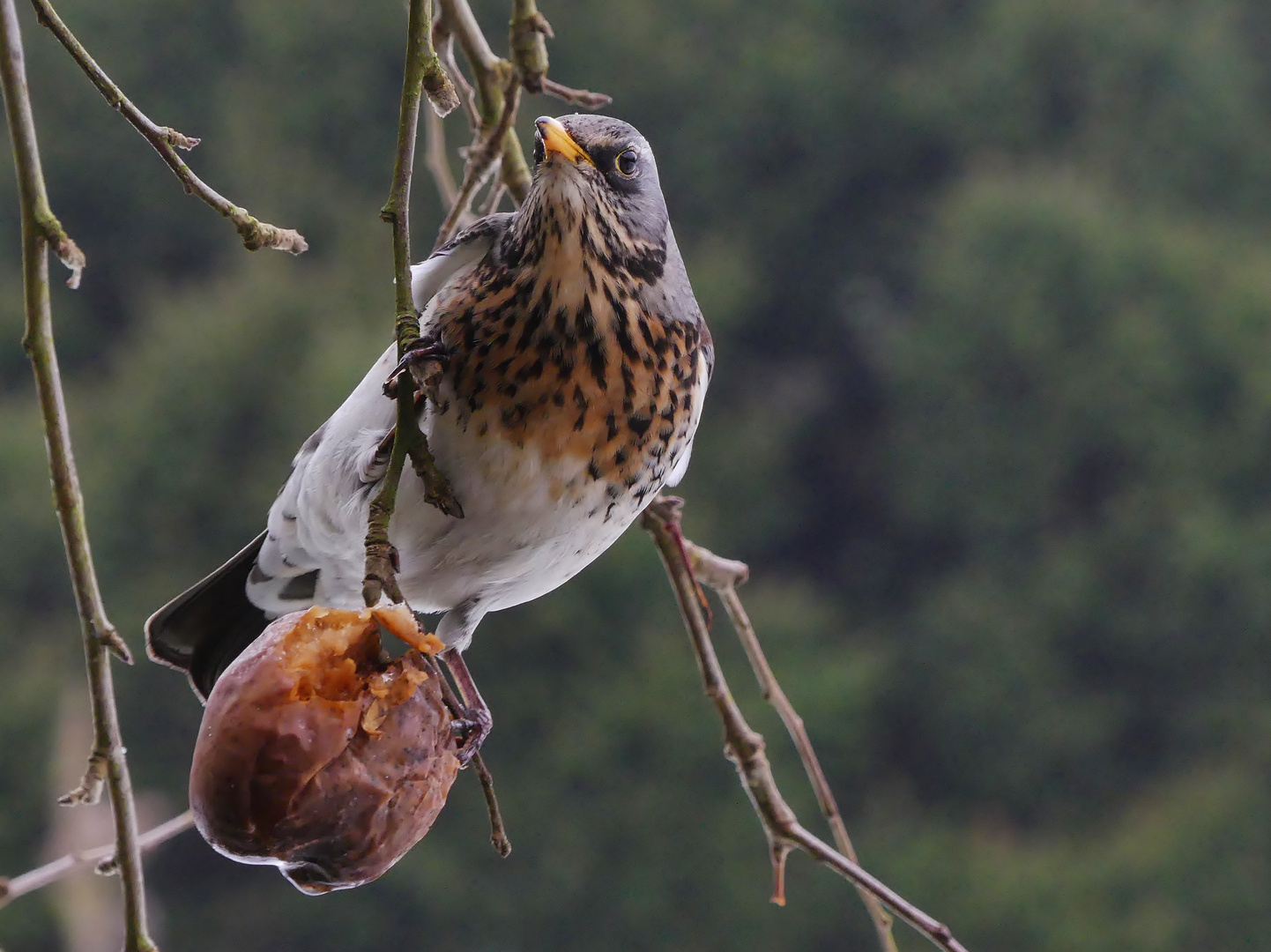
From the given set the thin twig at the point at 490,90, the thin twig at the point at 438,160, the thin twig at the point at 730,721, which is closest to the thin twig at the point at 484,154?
the thin twig at the point at 490,90

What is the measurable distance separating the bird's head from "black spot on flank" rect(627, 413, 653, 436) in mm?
83

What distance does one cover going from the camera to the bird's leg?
645 millimetres

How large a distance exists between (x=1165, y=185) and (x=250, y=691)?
9.86 m

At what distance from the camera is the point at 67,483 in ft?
1.82

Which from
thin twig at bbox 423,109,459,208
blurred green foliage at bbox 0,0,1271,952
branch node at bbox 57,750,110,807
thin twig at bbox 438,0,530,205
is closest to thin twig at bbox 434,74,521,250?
thin twig at bbox 438,0,530,205

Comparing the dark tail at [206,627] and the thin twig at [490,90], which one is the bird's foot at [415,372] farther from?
the dark tail at [206,627]

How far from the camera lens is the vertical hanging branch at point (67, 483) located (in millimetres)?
539

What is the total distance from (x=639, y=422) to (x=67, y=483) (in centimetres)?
36

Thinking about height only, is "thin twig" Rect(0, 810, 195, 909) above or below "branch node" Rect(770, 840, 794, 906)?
above

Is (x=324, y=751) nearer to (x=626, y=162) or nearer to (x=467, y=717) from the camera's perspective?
(x=467, y=717)

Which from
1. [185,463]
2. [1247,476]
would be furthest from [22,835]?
[1247,476]

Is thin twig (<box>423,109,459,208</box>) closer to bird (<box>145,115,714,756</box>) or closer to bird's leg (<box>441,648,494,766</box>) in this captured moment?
bird (<box>145,115,714,756</box>)

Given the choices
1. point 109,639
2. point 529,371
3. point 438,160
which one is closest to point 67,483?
point 109,639

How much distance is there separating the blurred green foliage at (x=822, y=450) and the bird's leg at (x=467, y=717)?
6.62 m
